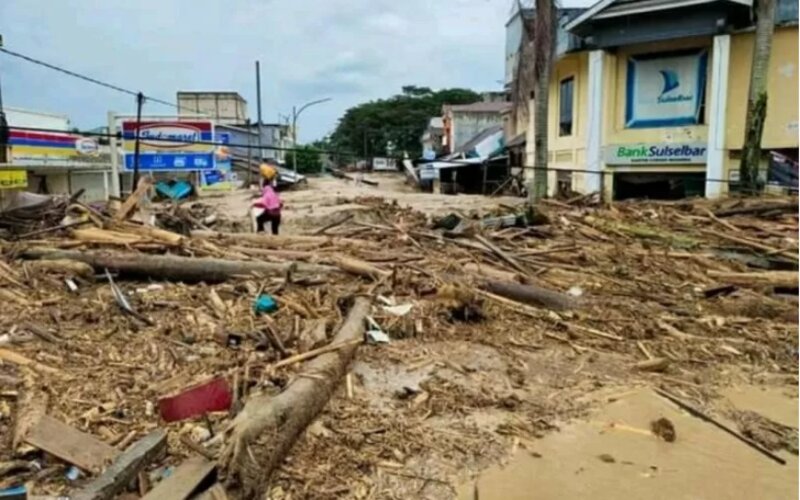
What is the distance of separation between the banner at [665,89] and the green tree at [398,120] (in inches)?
2118

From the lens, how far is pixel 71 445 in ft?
13.0

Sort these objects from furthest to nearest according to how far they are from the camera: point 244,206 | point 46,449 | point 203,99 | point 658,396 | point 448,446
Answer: point 203,99
point 244,206
point 658,396
point 448,446
point 46,449

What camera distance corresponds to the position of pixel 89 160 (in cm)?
2864

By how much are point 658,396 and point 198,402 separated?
12.2 ft

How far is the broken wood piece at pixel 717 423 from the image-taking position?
15.1 feet

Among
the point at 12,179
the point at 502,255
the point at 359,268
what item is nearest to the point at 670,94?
the point at 502,255

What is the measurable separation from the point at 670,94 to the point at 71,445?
2019 cm

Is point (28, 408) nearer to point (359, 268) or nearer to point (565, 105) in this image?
point (359, 268)

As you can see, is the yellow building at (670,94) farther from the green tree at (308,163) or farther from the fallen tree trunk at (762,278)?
the green tree at (308,163)

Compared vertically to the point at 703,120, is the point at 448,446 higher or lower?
lower

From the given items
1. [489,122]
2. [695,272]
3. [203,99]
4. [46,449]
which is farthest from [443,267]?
[203,99]

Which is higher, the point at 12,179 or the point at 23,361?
the point at 12,179

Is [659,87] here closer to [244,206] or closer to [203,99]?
[244,206]

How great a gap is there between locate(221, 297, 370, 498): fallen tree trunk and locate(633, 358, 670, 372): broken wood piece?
2.81m
